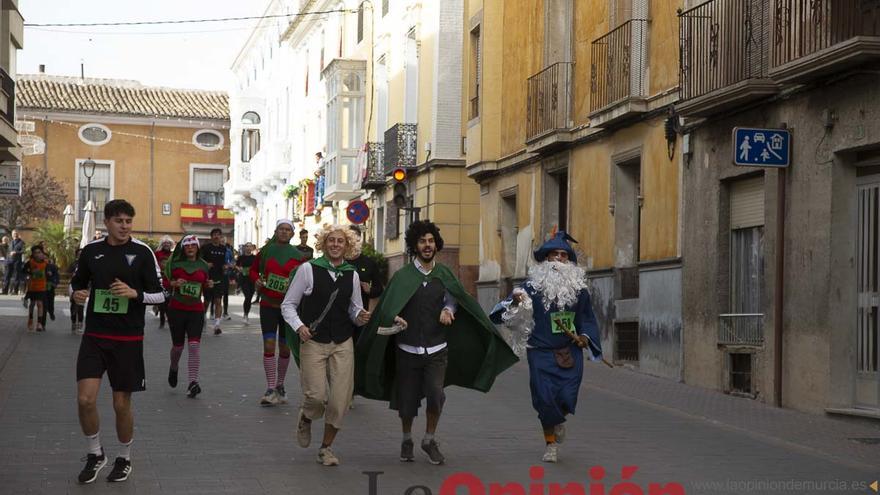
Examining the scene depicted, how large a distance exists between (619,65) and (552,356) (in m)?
11.0

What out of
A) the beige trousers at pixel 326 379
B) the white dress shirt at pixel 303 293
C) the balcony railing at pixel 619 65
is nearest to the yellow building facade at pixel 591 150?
the balcony railing at pixel 619 65

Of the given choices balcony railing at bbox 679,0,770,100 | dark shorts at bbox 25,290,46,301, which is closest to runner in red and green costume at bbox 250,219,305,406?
balcony railing at bbox 679,0,770,100

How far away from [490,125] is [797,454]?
58.2 ft

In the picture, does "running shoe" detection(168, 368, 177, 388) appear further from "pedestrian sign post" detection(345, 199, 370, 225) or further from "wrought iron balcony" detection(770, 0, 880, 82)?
"pedestrian sign post" detection(345, 199, 370, 225)

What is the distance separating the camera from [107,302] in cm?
968

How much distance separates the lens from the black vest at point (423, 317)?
10828 millimetres

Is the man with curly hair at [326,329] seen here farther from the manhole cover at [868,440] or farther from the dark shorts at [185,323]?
the manhole cover at [868,440]

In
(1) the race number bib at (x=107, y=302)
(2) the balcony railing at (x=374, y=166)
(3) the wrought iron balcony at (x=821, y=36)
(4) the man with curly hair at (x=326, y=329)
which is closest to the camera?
(1) the race number bib at (x=107, y=302)

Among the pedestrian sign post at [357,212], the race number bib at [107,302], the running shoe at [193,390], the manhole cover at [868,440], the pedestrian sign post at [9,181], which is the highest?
the pedestrian sign post at [9,181]

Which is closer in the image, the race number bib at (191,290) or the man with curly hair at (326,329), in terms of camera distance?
the man with curly hair at (326,329)

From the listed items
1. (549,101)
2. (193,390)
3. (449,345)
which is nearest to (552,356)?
(449,345)

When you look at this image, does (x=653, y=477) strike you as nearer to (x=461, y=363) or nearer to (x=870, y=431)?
(x=461, y=363)

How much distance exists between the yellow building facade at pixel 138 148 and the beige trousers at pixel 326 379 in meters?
62.9

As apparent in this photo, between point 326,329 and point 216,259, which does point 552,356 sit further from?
point 216,259
